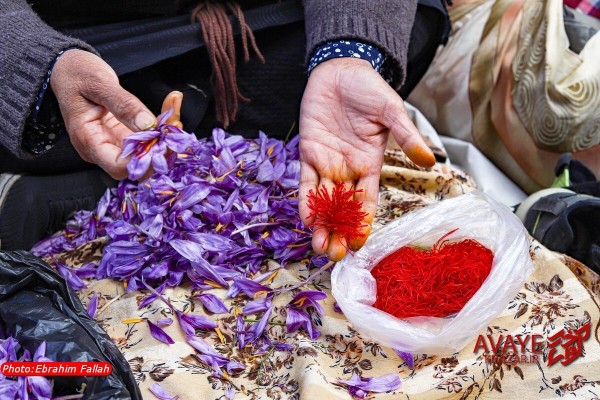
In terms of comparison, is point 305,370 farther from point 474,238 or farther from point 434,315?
point 474,238

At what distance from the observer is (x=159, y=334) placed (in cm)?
109

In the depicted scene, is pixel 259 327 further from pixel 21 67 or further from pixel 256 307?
pixel 21 67

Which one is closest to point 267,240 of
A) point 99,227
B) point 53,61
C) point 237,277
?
point 237,277

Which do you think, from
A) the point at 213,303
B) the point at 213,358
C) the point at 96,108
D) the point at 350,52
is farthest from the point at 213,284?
the point at 350,52

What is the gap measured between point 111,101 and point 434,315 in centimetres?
65

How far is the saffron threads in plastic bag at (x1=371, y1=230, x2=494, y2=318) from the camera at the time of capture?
108 cm

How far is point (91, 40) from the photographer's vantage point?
142cm

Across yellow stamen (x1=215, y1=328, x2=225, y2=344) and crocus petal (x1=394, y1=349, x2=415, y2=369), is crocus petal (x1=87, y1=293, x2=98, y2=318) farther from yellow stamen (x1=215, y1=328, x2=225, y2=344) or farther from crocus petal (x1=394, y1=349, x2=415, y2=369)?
crocus petal (x1=394, y1=349, x2=415, y2=369)

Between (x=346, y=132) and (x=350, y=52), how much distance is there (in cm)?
17

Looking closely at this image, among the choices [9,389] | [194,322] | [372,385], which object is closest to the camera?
[9,389]

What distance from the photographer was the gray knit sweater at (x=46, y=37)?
1.18m

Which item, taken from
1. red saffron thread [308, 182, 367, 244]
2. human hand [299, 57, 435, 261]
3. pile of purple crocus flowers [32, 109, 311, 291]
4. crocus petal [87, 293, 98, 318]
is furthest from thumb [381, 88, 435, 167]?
crocus petal [87, 293, 98, 318]

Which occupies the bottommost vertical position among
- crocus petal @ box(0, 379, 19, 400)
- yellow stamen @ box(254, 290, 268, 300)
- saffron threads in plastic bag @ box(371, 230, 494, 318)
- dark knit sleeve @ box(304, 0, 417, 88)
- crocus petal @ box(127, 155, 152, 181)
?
yellow stamen @ box(254, 290, 268, 300)

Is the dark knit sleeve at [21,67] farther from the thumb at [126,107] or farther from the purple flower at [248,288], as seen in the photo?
the purple flower at [248,288]
